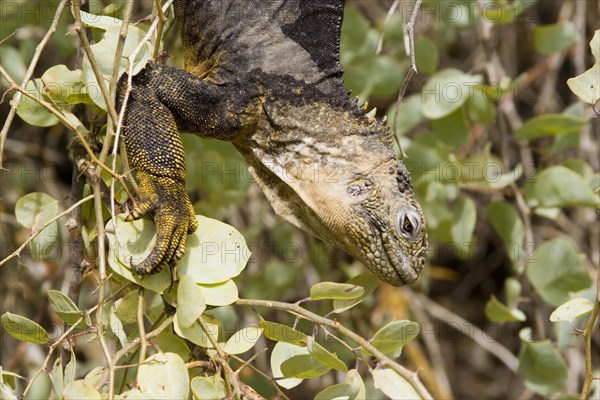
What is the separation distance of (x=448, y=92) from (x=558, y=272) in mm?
800

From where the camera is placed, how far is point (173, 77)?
2.59 m

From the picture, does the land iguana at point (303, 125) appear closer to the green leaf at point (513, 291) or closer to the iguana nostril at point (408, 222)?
the iguana nostril at point (408, 222)

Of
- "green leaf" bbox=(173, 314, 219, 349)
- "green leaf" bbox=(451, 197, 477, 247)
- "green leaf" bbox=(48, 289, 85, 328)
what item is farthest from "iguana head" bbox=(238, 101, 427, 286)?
"green leaf" bbox=(48, 289, 85, 328)

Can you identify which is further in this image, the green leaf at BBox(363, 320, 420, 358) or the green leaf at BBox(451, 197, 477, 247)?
the green leaf at BBox(451, 197, 477, 247)

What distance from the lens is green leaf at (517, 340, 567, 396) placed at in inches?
120

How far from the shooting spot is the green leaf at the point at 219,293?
→ 7.16 feet

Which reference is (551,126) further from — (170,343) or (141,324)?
(141,324)

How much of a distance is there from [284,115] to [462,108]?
96 centimetres

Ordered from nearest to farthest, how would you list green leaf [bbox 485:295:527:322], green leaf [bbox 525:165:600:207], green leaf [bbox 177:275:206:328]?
green leaf [bbox 177:275:206:328]
green leaf [bbox 485:295:527:322]
green leaf [bbox 525:165:600:207]

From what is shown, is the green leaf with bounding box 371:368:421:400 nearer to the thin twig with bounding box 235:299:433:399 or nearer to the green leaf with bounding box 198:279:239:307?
the thin twig with bounding box 235:299:433:399

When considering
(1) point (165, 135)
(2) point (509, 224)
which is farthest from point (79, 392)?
(2) point (509, 224)

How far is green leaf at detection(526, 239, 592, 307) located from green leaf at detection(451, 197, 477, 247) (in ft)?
1.09

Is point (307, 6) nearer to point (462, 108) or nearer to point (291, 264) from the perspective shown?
point (462, 108)

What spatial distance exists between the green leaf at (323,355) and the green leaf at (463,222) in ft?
4.91
